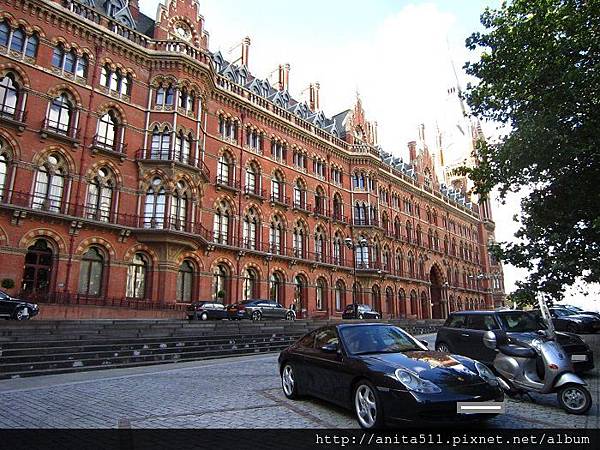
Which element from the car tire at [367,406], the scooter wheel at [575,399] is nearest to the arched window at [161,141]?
the car tire at [367,406]

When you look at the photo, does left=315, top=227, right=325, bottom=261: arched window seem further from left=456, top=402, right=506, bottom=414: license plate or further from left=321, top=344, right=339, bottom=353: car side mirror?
left=456, top=402, right=506, bottom=414: license plate

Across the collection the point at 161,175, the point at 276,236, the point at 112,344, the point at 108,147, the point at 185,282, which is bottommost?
the point at 112,344

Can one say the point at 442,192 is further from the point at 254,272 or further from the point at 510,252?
the point at 510,252

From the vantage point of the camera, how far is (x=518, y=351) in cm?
716

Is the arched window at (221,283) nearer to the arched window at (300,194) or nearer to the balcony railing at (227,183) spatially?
the balcony railing at (227,183)

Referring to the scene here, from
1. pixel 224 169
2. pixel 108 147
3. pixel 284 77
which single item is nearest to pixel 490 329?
pixel 108 147

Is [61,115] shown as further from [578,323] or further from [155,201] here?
[578,323]

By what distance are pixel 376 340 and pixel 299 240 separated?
30.0 meters

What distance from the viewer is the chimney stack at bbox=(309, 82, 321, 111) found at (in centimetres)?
4609

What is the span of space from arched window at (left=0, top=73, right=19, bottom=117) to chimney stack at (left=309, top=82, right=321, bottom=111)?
29523 mm

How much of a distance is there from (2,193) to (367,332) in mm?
21841

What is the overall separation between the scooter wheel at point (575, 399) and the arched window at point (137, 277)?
22942 millimetres

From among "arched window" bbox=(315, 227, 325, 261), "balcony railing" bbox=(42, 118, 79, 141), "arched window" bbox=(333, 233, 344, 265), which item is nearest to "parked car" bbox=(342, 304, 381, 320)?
"arched window" bbox=(315, 227, 325, 261)

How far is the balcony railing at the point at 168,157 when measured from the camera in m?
26.3
